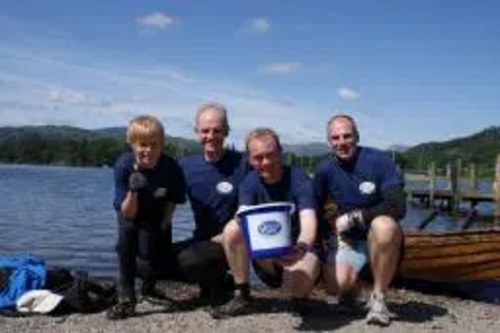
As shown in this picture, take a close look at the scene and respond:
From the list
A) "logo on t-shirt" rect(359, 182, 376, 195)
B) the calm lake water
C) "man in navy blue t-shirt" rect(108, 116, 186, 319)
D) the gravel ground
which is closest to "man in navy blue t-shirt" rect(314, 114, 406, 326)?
"logo on t-shirt" rect(359, 182, 376, 195)

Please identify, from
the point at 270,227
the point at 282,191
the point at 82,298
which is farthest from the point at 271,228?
the point at 82,298

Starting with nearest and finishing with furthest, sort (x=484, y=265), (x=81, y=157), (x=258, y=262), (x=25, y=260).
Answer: (x=258, y=262) → (x=25, y=260) → (x=484, y=265) → (x=81, y=157)

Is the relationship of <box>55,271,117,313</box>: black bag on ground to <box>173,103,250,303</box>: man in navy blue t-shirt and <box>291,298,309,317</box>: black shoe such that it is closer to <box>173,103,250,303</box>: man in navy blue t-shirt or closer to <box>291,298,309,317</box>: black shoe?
<box>173,103,250,303</box>: man in navy blue t-shirt

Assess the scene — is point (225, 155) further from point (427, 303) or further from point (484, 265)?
point (484, 265)

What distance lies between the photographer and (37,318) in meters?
7.24

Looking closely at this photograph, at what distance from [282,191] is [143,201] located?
1.33 m

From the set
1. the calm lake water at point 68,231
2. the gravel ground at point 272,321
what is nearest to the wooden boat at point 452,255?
the gravel ground at point 272,321

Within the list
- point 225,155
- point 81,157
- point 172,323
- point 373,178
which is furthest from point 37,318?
point 81,157

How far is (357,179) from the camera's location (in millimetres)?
7258

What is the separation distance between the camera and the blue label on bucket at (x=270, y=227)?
645cm

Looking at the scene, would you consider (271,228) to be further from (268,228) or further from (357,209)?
(357,209)

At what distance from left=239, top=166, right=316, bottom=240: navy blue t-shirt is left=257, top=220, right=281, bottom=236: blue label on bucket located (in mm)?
567

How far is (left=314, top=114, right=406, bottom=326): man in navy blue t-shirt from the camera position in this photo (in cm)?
686

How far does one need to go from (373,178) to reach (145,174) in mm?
2155
